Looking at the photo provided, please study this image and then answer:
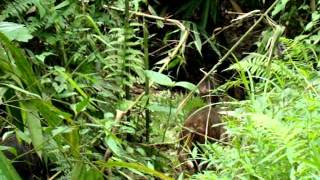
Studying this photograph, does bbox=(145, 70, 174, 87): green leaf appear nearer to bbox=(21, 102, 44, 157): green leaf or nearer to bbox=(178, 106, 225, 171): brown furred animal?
bbox=(178, 106, 225, 171): brown furred animal

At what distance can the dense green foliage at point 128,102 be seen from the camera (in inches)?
51.4

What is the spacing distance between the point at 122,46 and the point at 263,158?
31.1 inches

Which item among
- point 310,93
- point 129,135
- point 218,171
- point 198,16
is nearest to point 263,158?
point 218,171

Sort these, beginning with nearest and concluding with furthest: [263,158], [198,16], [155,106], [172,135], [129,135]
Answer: [263,158] < [155,106] < [129,135] < [172,135] < [198,16]

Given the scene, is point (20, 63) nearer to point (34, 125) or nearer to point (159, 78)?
point (34, 125)

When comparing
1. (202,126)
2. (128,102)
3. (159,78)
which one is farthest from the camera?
(202,126)

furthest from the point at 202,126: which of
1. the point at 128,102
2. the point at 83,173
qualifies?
the point at 83,173

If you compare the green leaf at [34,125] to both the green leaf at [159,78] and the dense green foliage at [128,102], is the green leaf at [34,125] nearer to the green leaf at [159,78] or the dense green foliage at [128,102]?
the dense green foliage at [128,102]

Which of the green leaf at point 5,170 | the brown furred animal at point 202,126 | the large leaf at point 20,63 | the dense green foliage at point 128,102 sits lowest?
the brown furred animal at point 202,126

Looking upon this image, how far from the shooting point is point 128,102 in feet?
6.92

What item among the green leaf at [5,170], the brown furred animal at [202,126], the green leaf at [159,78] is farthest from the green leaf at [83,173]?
the brown furred animal at [202,126]

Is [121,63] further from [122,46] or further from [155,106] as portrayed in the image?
[155,106]

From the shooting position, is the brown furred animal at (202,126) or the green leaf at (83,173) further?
the brown furred animal at (202,126)

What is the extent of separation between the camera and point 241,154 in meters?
1.61
